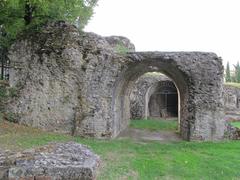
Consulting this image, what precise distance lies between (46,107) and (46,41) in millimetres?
2581

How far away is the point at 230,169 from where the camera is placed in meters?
8.51

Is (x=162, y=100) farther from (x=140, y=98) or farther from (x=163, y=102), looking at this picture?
(x=140, y=98)

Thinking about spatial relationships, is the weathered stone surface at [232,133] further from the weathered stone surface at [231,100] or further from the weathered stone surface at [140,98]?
the weathered stone surface at [231,100]

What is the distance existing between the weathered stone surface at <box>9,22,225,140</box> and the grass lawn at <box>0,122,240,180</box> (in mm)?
710

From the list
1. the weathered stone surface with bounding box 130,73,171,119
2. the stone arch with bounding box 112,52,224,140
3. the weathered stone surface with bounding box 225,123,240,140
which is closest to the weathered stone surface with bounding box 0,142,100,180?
the stone arch with bounding box 112,52,224,140

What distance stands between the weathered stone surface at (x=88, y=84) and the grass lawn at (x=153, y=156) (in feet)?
2.33

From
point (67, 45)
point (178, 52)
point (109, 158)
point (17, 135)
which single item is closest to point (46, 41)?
point (67, 45)

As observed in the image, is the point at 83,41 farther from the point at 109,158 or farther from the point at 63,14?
the point at 109,158

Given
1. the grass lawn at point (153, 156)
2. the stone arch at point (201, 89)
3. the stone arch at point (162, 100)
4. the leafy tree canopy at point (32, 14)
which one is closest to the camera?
the grass lawn at point (153, 156)

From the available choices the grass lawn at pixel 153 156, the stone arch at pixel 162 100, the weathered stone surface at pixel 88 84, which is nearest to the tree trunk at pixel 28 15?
the weathered stone surface at pixel 88 84

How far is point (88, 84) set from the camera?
42.6 feet

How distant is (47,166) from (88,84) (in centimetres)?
649

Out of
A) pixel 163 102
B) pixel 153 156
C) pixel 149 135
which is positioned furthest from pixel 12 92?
pixel 163 102

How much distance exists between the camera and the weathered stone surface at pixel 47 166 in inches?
260
